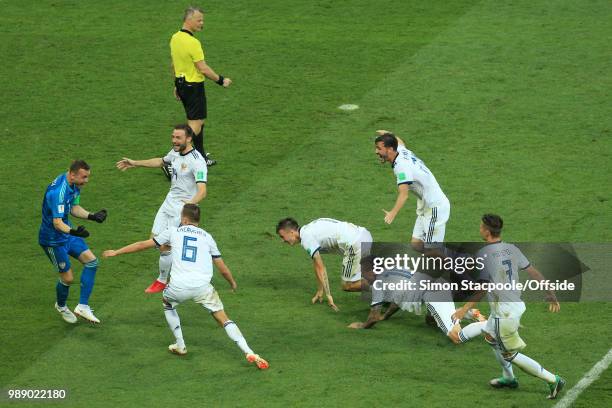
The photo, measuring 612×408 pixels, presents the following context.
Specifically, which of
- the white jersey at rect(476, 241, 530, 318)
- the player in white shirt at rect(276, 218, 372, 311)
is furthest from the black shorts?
the white jersey at rect(476, 241, 530, 318)

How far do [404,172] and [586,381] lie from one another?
3.39 m

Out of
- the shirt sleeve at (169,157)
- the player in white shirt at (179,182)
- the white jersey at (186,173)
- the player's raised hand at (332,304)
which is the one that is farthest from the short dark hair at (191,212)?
the player's raised hand at (332,304)

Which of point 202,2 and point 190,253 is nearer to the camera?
point 190,253

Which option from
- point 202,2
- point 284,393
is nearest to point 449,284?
point 284,393

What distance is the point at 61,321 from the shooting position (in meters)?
14.7

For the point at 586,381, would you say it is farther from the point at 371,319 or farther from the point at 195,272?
the point at 195,272

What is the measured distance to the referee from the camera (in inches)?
722

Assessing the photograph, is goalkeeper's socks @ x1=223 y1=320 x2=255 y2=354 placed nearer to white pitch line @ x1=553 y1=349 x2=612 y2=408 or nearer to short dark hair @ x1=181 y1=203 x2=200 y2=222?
short dark hair @ x1=181 y1=203 x2=200 y2=222

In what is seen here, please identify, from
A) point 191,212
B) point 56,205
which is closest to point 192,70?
point 56,205

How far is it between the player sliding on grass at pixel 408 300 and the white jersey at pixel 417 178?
0.94m

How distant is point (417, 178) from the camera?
1464 centimetres

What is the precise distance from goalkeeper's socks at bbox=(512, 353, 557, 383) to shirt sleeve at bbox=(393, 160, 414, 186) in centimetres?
297

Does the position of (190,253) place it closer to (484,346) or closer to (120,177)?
(484,346)

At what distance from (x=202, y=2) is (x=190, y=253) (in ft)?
41.4
